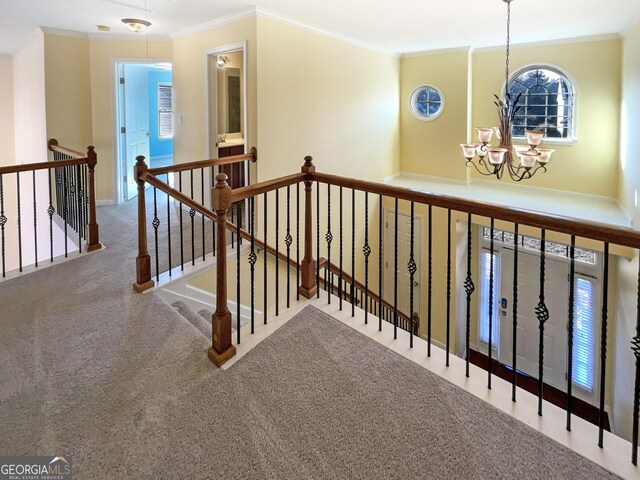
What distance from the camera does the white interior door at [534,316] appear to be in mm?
6543

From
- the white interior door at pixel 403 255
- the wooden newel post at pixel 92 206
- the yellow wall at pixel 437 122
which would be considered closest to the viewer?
the wooden newel post at pixel 92 206

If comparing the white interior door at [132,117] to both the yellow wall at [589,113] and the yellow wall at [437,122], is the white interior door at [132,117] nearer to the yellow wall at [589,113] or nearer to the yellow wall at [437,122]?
the yellow wall at [437,122]

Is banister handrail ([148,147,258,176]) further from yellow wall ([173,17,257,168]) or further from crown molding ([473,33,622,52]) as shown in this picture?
crown molding ([473,33,622,52])

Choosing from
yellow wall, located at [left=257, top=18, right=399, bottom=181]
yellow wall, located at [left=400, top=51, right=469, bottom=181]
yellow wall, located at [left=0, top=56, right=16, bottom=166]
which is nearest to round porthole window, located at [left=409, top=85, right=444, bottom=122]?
yellow wall, located at [left=400, top=51, right=469, bottom=181]

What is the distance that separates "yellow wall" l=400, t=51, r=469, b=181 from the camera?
705 centimetres

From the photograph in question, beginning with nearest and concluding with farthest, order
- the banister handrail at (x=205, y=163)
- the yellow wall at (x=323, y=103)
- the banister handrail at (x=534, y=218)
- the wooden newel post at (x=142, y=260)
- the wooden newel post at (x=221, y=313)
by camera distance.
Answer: the banister handrail at (x=534, y=218)
the wooden newel post at (x=221, y=313)
the wooden newel post at (x=142, y=260)
the banister handrail at (x=205, y=163)
the yellow wall at (x=323, y=103)

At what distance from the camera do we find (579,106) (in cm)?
614

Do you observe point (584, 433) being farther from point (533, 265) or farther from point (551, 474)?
point (533, 265)

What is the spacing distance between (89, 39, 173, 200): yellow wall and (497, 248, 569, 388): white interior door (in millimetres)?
6313

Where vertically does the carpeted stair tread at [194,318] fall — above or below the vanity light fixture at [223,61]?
below

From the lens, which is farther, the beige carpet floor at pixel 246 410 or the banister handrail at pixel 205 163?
the banister handrail at pixel 205 163

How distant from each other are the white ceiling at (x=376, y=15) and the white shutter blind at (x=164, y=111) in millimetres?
4853

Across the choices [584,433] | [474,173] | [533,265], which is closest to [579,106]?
[474,173]

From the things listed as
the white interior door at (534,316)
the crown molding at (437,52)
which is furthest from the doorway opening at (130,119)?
the white interior door at (534,316)
